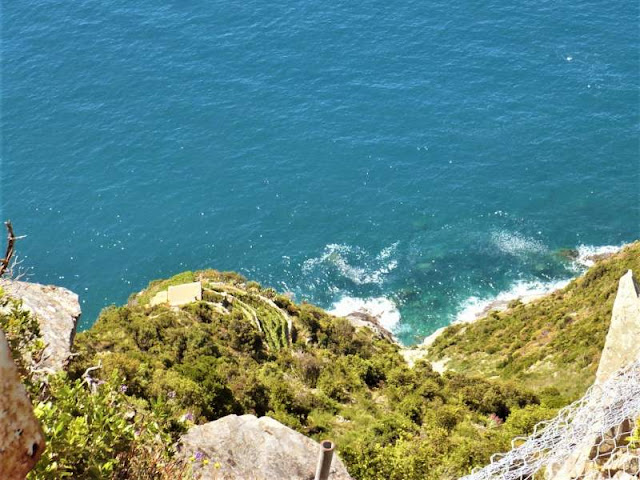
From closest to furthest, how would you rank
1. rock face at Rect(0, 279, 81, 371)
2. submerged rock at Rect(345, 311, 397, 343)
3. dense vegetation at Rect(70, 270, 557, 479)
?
rock face at Rect(0, 279, 81, 371), dense vegetation at Rect(70, 270, 557, 479), submerged rock at Rect(345, 311, 397, 343)

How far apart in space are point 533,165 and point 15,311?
74.3 metres

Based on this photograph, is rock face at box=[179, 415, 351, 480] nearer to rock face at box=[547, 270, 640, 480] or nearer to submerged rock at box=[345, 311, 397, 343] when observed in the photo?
rock face at box=[547, 270, 640, 480]

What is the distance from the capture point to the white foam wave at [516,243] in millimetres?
75600

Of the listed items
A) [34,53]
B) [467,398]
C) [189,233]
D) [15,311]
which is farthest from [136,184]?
[15,311]

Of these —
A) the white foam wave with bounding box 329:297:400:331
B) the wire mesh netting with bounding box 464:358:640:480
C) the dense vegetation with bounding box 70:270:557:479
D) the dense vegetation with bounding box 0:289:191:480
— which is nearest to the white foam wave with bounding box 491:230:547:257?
the white foam wave with bounding box 329:297:400:331

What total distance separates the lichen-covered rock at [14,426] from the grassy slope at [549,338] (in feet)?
131

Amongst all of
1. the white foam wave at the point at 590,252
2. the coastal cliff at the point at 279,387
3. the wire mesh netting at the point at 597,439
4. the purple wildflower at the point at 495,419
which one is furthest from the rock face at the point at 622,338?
the white foam wave at the point at 590,252

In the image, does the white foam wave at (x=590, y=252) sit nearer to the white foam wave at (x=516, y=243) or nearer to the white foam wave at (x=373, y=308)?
the white foam wave at (x=516, y=243)

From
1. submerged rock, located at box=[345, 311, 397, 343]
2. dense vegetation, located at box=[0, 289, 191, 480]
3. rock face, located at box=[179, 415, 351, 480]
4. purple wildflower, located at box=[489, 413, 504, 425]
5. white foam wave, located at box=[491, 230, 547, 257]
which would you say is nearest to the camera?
dense vegetation, located at box=[0, 289, 191, 480]

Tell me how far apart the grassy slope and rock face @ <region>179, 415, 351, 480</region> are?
26.0m

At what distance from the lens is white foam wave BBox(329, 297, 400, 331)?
72312 millimetres

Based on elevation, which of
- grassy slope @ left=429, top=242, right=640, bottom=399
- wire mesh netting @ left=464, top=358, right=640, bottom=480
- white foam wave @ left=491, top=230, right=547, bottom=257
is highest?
wire mesh netting @ left=464, top=358, right=640, bottom=480

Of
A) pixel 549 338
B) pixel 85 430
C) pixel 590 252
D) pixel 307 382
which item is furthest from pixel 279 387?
pixel 590 252

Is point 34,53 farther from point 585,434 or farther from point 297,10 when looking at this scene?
point 585,434
